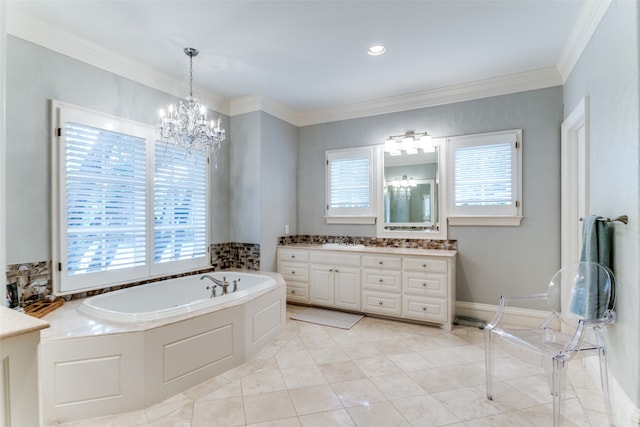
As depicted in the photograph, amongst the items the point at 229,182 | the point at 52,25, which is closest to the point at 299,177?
the point at 229,182

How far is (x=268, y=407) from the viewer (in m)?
2.05

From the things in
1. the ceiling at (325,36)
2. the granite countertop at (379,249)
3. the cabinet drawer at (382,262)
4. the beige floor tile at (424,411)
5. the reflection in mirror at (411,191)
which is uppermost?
the ceiling at (325,36)

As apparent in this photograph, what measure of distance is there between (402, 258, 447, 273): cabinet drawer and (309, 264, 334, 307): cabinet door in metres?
0.95

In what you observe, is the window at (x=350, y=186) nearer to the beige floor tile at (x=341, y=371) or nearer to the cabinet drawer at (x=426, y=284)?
the cabinet drawer at (x=426, y=284)

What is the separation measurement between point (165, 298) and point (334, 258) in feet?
6.31

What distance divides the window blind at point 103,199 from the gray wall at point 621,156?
3.76 meters

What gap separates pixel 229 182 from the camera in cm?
421

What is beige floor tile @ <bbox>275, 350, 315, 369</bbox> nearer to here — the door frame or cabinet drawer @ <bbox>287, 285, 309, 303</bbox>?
cabinet drawer @ <bbox>287, 285, 309, 303</bbox>

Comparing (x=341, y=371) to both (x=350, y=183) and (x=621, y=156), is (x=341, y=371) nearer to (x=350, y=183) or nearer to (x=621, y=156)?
(x=621, y=156)

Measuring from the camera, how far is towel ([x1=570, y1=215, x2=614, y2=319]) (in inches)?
75.5

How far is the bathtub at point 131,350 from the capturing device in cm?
190

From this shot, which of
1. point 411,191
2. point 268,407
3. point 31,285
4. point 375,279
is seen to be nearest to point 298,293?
point 375,279

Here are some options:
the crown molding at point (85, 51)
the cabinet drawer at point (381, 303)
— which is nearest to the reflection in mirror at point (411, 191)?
the cabinet drawer at point (381, 303)

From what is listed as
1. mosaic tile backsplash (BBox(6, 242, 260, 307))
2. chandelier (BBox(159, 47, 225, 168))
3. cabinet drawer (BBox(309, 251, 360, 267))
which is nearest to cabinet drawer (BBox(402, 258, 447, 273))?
cabinet drawer (BBox(309, 251, 360, 267))
